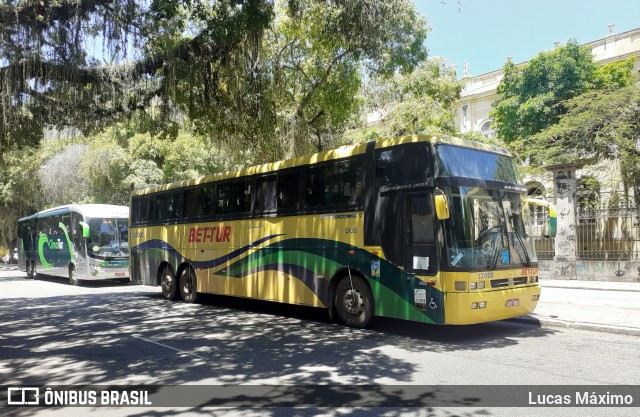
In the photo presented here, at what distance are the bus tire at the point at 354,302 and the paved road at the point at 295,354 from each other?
23cm

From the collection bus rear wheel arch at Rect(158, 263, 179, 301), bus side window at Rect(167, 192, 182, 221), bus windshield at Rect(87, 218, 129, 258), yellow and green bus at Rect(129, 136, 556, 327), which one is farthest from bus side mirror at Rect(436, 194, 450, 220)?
bus windshield at Rect(87, 218, 129, 258)

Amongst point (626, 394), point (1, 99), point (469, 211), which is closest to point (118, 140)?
point (1, 99)

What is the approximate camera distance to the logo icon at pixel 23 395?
5449mm

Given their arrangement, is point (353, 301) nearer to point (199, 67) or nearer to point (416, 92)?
point (199, 67)

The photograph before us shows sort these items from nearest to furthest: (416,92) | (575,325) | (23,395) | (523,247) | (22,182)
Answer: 1. (23,395)
2. (523,247)
3. (575,325)
4. (416,92)
5. (22,182)

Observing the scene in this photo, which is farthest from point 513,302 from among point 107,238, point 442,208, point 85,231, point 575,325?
point 107,238

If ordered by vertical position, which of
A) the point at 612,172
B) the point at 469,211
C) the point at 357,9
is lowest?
the point at 469,211

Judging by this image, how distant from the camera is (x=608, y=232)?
17328mm

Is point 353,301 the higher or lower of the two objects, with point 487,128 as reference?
lower

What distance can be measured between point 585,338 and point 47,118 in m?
12.4

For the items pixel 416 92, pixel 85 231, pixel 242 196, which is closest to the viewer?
pixel 242 196

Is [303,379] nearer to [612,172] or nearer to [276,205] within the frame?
[276,205]

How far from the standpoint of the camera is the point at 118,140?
105 ft

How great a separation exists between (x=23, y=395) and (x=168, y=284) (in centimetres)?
883
